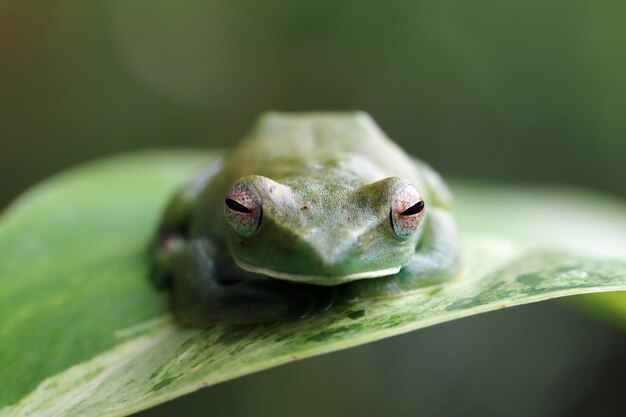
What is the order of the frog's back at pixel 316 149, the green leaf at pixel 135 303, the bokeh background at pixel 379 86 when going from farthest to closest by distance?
1. the bokeh background at pixel 379 86
2. the frog's back at pixel 316 149
3. the green leaf at pixel 135 303

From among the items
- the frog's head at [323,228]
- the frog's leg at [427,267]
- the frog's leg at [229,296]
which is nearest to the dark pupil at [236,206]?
the frog's head at [323,228]

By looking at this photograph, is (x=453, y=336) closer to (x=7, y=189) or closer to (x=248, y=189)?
(x=248, y=189)

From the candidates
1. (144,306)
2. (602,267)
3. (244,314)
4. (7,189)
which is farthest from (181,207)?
(7,189)

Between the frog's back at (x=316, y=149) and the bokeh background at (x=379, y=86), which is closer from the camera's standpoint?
the frog's back at (x=316, y=149)

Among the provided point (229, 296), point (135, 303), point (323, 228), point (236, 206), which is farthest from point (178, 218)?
point (323, 228)

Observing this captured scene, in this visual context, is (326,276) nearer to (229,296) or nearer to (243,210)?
(243,210)

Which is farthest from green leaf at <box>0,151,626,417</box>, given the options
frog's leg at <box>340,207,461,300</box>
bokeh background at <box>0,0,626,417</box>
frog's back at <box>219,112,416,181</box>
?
bokeh background at <box>0,0,626,417</box>

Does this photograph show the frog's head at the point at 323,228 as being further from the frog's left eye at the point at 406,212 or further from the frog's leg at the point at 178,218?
the frog's leg at the point at 178,218
